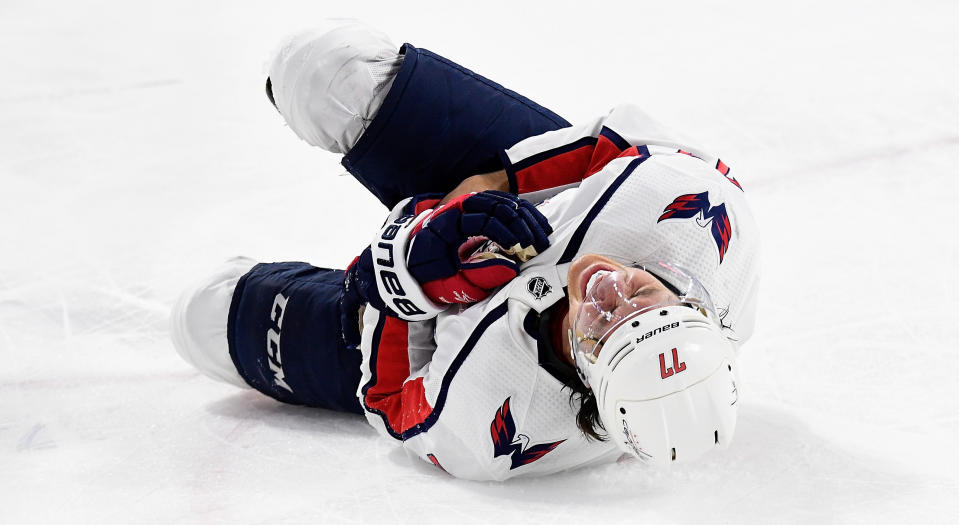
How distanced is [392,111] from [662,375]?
883 millimetres

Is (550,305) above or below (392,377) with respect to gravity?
above

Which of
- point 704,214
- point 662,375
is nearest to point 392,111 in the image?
point 704,214

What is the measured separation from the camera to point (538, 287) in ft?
4.91

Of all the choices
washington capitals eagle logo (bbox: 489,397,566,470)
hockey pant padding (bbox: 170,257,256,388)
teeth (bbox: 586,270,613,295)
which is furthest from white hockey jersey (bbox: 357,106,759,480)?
hockey pant padding (bbox: 170,257,256,388)

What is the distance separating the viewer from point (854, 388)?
189 centimetres

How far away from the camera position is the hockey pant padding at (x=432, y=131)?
1917 millimetres

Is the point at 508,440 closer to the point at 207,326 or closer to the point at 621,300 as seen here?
the point at 621,300

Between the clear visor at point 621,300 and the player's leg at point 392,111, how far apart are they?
0.63 metres

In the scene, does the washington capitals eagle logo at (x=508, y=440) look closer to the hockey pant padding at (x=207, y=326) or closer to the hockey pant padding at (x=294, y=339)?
the hockey pant padding at (x=294, y=339)

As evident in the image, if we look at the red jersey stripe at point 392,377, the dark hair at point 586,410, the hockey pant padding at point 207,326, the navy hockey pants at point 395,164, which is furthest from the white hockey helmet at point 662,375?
the hockey pant padding at point 207,326

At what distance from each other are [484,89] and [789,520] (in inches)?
40.4

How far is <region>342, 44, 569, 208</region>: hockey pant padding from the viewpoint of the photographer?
6.29 ft

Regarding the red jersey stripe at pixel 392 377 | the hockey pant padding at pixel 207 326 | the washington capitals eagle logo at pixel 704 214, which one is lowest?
the hockey pant padding at pixel 207 326

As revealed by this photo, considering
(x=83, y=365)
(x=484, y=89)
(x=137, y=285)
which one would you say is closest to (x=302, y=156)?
(x=137, y=285)
